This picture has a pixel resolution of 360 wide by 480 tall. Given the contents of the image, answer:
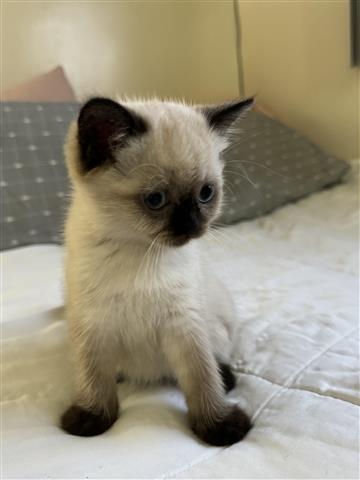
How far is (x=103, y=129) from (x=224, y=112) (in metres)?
0.24

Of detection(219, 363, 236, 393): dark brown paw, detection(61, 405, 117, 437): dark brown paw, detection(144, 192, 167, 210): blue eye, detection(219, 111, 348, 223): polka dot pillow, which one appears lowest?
detection(219, 111, 348, 223): polka dot pillow

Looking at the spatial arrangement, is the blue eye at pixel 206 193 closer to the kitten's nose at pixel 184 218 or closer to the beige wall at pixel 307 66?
the kitten's nose at pixel 184 218

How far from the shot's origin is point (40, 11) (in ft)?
6.73

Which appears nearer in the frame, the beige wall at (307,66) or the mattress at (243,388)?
the mattress at (243,388)

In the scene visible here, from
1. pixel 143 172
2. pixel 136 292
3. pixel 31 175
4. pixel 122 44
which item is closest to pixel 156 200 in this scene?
pixel 143 172

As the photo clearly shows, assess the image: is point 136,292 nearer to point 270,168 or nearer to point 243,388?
point 243,388

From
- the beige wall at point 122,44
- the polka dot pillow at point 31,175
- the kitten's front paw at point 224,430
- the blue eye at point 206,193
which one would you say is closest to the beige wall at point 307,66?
the beige wall at point 122,44

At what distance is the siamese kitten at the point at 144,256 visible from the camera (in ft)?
2.66

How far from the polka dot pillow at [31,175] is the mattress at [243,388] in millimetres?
75

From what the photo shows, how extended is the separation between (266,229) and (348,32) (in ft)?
3.32

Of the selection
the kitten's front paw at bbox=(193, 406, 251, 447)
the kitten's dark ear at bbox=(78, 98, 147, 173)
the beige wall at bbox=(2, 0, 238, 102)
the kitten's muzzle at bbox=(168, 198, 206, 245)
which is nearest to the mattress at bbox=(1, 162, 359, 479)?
the kitten's front paw at bbox=(193, 406, 251, 447)

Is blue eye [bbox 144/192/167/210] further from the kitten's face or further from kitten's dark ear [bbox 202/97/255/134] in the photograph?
kitten's dark ear [bbox 202/97/255/134]

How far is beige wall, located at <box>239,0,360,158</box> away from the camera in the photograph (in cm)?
228

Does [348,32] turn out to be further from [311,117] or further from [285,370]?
[285,370]
